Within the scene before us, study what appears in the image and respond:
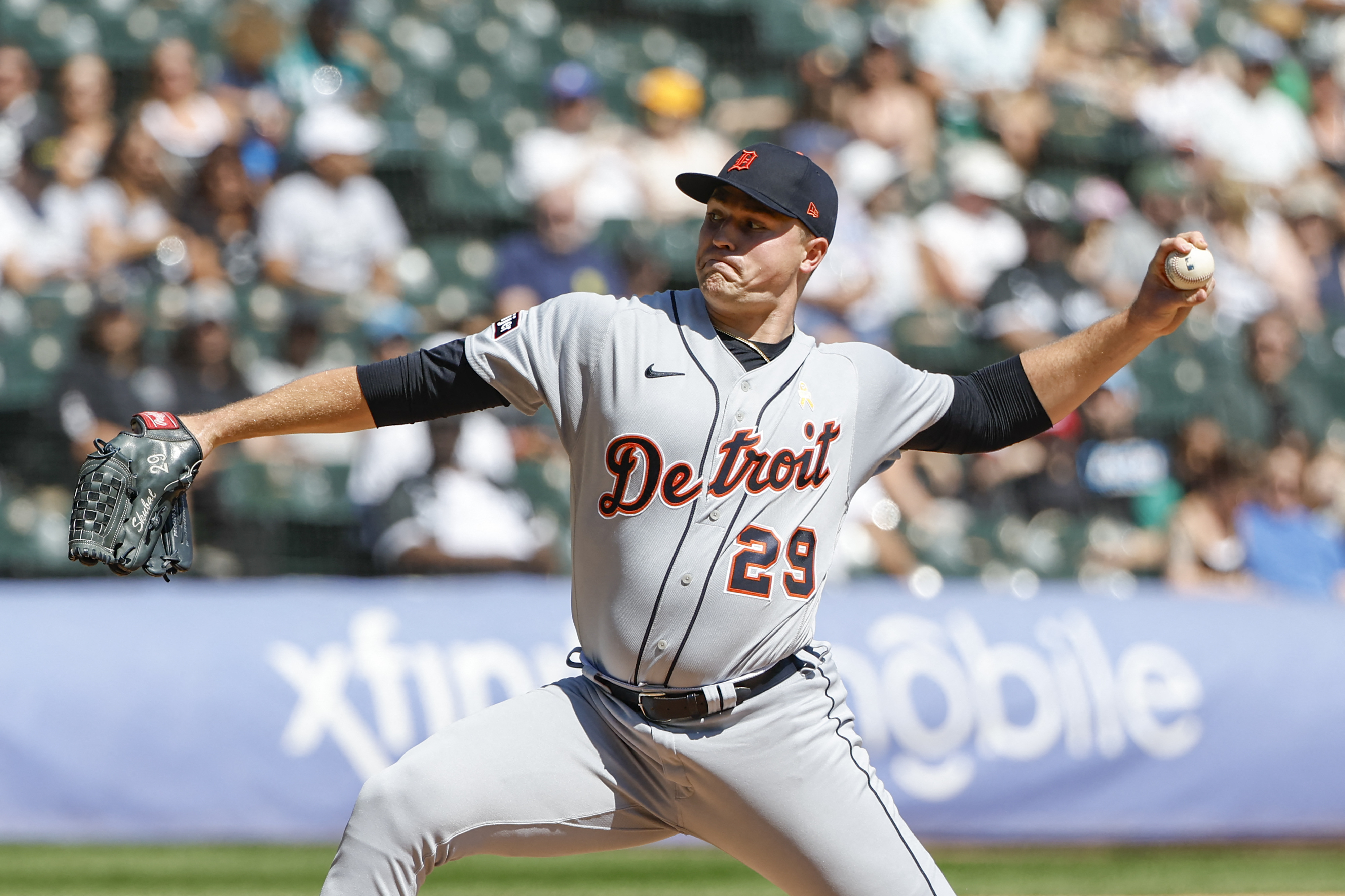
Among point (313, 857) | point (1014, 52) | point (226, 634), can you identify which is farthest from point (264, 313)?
point (1014, 52)

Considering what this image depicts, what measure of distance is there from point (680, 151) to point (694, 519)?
6.26 m

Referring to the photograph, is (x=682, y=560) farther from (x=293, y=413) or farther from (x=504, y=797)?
(x=293, y=413)

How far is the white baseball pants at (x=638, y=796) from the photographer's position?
9.20ft

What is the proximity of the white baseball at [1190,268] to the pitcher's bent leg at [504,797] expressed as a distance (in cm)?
147

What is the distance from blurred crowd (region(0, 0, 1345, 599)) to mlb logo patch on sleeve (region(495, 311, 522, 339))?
380 cm

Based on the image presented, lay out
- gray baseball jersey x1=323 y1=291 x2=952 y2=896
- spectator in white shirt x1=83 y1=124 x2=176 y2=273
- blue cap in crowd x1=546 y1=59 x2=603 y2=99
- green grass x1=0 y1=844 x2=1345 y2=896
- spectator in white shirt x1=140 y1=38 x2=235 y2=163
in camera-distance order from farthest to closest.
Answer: blue cap in crowd x1=546 y1=59 x2=603 y2=99
spectator in white shirt x1=140 y1=38 x2=235 y2=163
spectator in white shirt x1=83 y1=124 x2=176 y2=273
green grass x1=0 y1=844 x2=1345 y2=896
gray baseball jersey x1=323 y1=291 x2=952 y2=896

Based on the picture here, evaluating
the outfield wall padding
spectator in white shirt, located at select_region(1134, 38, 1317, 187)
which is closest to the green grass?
the outfield wall padding

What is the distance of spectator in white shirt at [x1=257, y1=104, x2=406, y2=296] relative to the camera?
307 inches

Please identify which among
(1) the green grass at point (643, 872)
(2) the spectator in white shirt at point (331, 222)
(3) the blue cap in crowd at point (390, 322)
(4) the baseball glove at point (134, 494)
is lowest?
(1) the green grass at point (643, 872)

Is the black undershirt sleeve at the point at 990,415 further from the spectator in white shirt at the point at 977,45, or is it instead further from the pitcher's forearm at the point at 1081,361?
the spectator in white shirt at the point at 977,45

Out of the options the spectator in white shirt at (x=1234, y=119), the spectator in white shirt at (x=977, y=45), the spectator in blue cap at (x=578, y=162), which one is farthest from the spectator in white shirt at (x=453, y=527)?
the spectator in white shirt at (x=1234, y=119)

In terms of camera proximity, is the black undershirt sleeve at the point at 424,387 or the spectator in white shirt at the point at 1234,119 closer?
the black undershirt sleeve at the point at 424,387

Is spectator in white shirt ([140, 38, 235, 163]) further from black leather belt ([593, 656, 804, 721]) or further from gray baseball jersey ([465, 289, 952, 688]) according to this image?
black leather belt ([593, 656, 804, 721])

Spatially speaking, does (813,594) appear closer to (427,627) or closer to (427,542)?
(427,627)
